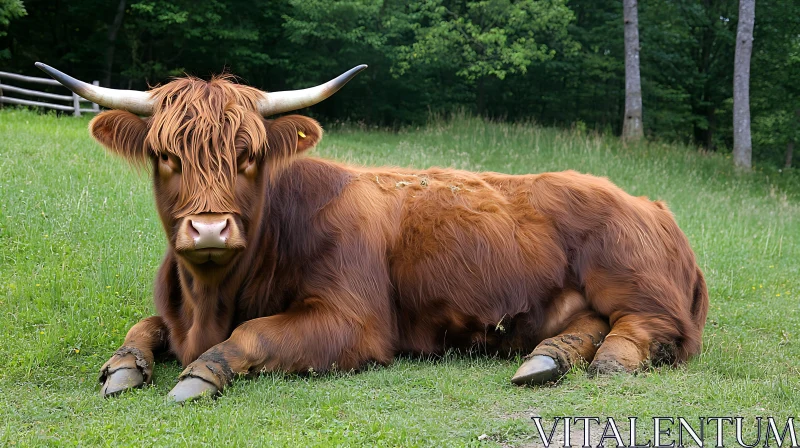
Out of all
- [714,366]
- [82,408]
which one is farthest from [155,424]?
[714,366]

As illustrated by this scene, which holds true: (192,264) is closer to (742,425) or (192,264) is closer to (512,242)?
(512,242)

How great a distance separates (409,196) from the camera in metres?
5.93

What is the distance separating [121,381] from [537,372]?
8.01ft

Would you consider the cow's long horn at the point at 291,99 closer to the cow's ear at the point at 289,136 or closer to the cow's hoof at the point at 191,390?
the cow's ear at the point at 289,136

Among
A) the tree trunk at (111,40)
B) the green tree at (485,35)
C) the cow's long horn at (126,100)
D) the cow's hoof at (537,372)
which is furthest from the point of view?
the tree trunk at (111,40)

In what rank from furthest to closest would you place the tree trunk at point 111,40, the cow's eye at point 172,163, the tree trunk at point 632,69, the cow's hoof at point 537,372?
the tree trunk at point 111,40 < the tree trunk at point 632,69 < the cow's hoof at point 537,372 < the cow's eye at point 172,163

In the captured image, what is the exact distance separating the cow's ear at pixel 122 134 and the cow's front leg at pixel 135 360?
3.87 feet

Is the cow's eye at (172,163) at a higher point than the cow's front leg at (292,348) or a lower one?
higher

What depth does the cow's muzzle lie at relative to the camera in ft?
13.7

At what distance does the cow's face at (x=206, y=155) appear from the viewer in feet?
14.0

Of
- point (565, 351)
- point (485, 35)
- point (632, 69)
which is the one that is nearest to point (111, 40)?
point (485, 35)

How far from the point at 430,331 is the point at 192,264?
5.97 ft

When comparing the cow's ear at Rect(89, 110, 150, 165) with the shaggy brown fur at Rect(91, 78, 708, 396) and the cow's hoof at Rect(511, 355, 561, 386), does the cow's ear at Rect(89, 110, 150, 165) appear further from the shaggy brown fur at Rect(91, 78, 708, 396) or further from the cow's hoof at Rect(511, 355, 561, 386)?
the cow's hoof at Rect(511, 355, 561, 386)

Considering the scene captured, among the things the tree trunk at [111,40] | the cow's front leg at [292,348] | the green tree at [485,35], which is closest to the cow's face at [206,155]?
the cow's front leg at [292,348]
